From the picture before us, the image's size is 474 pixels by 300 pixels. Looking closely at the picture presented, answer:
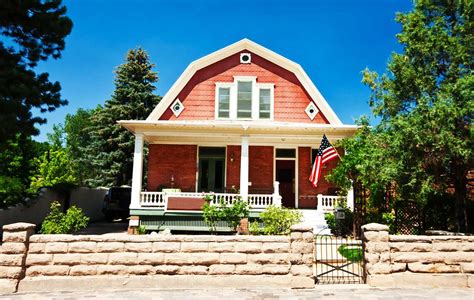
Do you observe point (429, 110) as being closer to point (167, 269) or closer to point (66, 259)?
point (167, 269)

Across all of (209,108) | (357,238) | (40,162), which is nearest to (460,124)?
(357,238)

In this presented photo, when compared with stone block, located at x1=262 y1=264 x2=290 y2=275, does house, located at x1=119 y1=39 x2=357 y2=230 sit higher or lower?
higher

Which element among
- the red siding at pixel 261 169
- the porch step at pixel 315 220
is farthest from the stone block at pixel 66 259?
the red siding at pixel 261 169

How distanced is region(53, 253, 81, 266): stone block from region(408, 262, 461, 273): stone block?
655 centimetres

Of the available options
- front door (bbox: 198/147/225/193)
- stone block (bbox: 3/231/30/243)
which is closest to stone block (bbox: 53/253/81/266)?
stone block (bbox: 3/231/30/243)

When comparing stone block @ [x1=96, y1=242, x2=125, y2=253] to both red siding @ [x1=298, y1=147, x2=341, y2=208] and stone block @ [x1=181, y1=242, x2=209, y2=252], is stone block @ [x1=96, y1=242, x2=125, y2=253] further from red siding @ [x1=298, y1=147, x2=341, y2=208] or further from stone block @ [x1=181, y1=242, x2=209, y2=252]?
red siding @ [x1=298, y1=147, x2=341, y2=208]

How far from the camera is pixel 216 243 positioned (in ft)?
23.1

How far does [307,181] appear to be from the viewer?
55.4ft

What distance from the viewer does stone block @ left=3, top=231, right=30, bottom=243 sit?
6738mm

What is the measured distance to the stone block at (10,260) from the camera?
6672 mm

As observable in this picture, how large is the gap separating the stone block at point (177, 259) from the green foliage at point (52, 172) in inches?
488

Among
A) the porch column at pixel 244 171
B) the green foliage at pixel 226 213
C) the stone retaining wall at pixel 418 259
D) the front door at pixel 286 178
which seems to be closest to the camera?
the stone retaining wall at pixel 418 259

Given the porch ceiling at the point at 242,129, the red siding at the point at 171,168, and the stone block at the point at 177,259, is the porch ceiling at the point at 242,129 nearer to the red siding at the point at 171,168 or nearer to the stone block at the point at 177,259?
the red siding at the point at 171,168

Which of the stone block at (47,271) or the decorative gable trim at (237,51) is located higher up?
the decorative gable trim at (237,51)
